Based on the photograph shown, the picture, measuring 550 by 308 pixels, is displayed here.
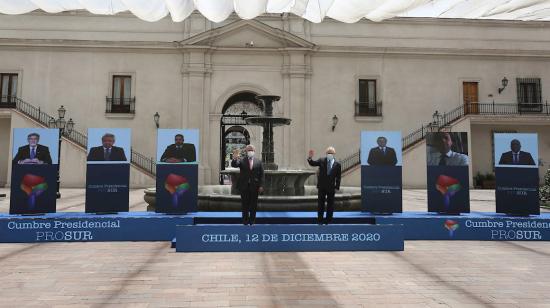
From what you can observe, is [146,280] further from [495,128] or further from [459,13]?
[495,128]

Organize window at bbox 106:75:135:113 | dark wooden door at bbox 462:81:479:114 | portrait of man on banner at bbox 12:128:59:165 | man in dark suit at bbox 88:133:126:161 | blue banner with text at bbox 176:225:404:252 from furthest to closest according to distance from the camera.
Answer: dark wooden door at bbox 462:81:479:114 < window at bbox 106:75:135:113 < man in dark suit at bbox 88:133:126:161 < portrait of man on banner at bbox 12:128:59:165 < blue banner with text at bbox 176:225:404:252

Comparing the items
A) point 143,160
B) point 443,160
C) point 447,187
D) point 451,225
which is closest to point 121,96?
point 143,160

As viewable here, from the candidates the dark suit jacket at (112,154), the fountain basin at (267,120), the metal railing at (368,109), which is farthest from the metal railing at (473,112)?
the dark suit jacket at (112,154)

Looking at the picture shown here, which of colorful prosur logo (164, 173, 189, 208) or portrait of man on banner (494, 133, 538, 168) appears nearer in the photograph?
colorful prosur logo (164, 173, 189, 208)

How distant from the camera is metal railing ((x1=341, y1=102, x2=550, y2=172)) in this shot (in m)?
→ 25.8

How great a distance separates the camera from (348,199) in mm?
10422

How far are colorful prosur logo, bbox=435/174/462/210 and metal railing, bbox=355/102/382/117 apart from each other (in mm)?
17684

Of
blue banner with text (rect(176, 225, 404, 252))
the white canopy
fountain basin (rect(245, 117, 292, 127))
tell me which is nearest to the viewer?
blue banner with text (rect(176, 225, 404, 252))

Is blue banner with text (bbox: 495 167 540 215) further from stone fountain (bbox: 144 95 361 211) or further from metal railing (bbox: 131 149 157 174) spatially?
metal railing (bbox: 131 149 157 174)

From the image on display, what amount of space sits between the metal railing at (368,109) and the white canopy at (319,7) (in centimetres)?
1592

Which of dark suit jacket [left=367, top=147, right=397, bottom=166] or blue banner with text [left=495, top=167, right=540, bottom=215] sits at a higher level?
dark suit jacket [left=367, top=147, right=397, bottom=166]

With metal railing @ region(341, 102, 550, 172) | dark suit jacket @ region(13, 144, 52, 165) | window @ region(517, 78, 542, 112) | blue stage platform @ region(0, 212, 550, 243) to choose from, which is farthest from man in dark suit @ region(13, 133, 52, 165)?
window @ region(517, 78, 542, 112)

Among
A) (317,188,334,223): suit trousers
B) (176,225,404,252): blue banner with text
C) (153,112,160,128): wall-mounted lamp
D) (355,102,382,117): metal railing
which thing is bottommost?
(176,225,404,252): blue banner with text

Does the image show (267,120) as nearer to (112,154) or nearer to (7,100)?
(112,154)
